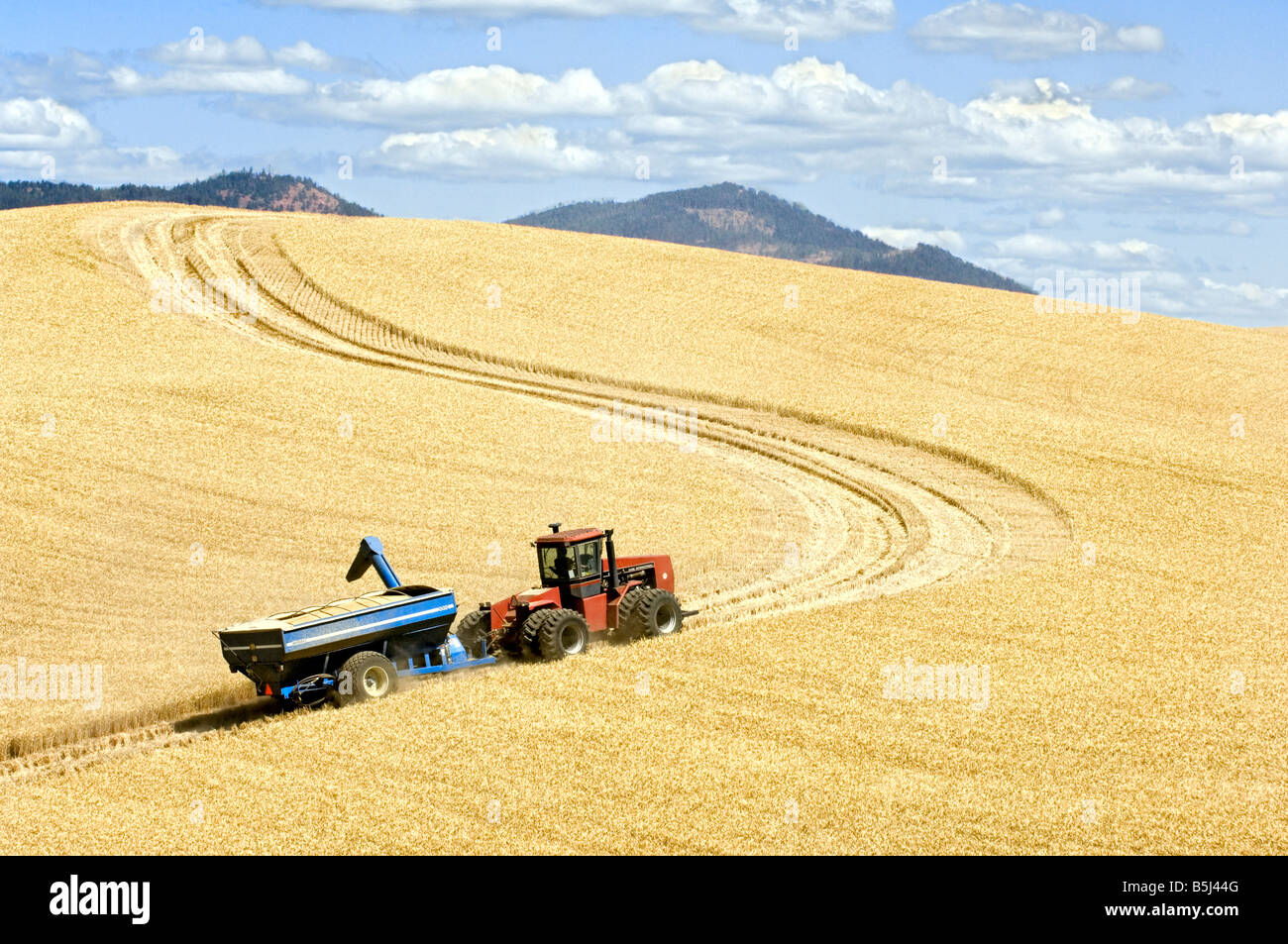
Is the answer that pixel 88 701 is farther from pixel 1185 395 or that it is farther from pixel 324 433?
pixel 1185 395

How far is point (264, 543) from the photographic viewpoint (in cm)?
3059

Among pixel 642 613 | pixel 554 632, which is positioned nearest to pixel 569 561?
pixel 554 632

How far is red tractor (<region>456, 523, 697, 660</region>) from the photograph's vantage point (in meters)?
22.6

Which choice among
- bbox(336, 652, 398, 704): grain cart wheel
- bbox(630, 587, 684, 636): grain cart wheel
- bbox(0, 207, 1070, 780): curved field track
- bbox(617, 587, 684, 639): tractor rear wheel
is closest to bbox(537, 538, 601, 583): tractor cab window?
bbox(617, 587, 684, 639): tractor rear wheel

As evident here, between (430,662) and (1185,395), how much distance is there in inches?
1640

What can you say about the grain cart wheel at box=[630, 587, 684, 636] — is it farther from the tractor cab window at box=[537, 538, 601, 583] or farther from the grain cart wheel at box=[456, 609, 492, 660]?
the grain cart wheel at box=[456, 609, 492, 660]

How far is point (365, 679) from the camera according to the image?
20578 millimetres

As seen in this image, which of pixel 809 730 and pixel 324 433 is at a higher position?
pixel 324 433

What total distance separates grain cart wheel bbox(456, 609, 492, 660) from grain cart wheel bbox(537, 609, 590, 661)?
4.10ft

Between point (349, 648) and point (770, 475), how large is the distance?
67.5ft

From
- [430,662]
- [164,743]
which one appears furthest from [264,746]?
[430,662]

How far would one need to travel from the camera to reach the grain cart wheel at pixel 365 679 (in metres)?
20.3

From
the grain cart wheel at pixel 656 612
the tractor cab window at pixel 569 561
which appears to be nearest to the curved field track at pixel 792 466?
the grain cart wheel at pixel 656 612

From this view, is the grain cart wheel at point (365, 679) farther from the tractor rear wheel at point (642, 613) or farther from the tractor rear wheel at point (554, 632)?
the tractor rear wheel at point (642, 613)
